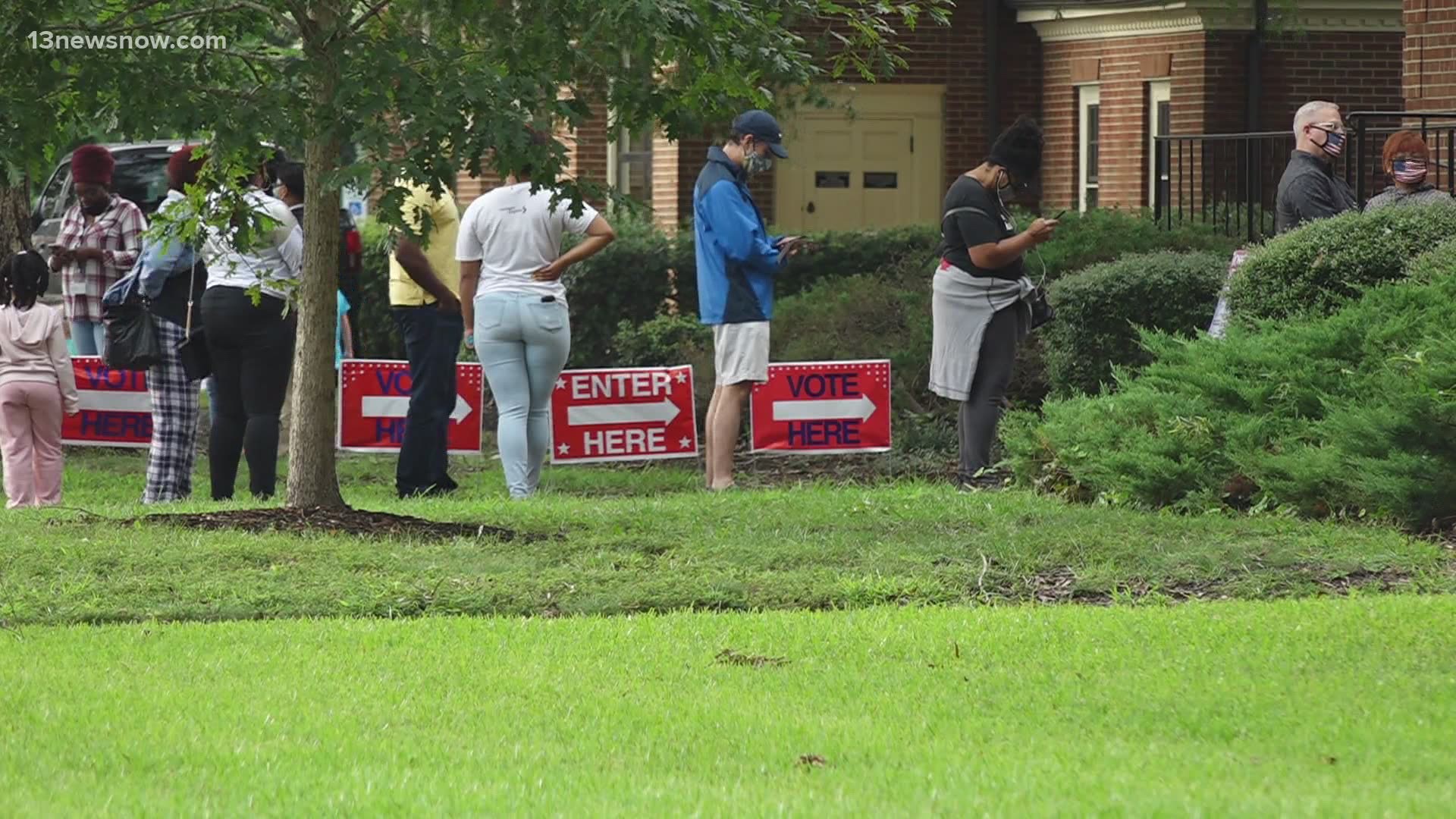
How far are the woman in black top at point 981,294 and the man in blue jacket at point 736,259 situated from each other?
0.86m

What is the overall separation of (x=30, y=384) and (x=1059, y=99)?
1410 cm

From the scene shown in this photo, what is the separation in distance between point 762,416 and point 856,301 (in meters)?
2.30

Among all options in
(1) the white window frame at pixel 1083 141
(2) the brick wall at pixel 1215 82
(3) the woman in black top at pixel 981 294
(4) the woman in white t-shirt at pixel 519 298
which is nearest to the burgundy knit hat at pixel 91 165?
(4) the woman in white t-shirt at pixel 519 298

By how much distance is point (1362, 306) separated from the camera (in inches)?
414

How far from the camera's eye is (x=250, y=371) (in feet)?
37.3

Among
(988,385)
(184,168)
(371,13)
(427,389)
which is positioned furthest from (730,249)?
(184,168)

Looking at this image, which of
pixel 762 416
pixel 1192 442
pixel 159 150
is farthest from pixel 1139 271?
pixel 159 150

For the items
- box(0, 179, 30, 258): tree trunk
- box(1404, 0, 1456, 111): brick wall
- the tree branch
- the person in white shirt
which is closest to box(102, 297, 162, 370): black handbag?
the person in white shirt

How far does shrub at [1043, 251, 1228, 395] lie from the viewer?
44.7 feet

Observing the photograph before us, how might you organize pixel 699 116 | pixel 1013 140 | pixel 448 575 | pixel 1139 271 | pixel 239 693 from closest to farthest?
pixel 239 693 < pixel 448 575 < pixel 699 116 < pixel 1013 140 < pixel 1139 271

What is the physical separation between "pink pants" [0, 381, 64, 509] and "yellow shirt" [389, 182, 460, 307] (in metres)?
1.84

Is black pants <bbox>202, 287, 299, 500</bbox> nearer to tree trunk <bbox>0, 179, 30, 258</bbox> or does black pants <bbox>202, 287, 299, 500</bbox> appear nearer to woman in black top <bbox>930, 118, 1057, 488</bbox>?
woman in black top <bbox>930, 118, 1057, 488</bbox>

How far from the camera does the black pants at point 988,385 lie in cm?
1163

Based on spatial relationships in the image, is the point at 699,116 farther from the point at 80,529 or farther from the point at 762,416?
the point at 762,416
